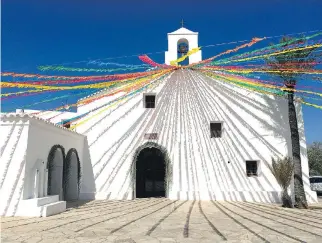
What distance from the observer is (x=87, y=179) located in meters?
15.1

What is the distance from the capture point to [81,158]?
15.2 m

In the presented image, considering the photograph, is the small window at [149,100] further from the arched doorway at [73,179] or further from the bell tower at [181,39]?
the arched doorway at [73,179]

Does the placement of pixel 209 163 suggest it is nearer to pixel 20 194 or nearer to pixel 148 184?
pixel 148 184

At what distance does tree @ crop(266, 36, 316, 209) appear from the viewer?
504 inches

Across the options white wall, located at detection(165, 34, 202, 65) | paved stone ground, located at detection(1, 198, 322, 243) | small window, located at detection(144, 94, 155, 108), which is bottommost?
paved stone ground, located at detection(1, 198, 322, 243)

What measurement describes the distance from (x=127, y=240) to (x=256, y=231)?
316 cm

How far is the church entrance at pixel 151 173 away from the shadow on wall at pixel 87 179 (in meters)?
2.43

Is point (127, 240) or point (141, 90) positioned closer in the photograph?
point (127, 240)

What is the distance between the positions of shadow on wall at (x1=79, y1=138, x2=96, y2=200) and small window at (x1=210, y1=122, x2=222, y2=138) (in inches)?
252

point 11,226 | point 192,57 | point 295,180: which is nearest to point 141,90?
point 192,57

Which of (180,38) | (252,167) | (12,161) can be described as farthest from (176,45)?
(12,161)

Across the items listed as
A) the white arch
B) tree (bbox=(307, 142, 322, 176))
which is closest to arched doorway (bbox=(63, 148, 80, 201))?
the white arch

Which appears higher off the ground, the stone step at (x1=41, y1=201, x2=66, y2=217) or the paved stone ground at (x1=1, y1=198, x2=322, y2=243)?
the stone step at (x1=41, y1=201, x2=66, y2=217)

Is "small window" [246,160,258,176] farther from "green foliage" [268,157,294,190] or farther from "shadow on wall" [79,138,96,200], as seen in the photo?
"shadow on wall" [79,138,96,200]
